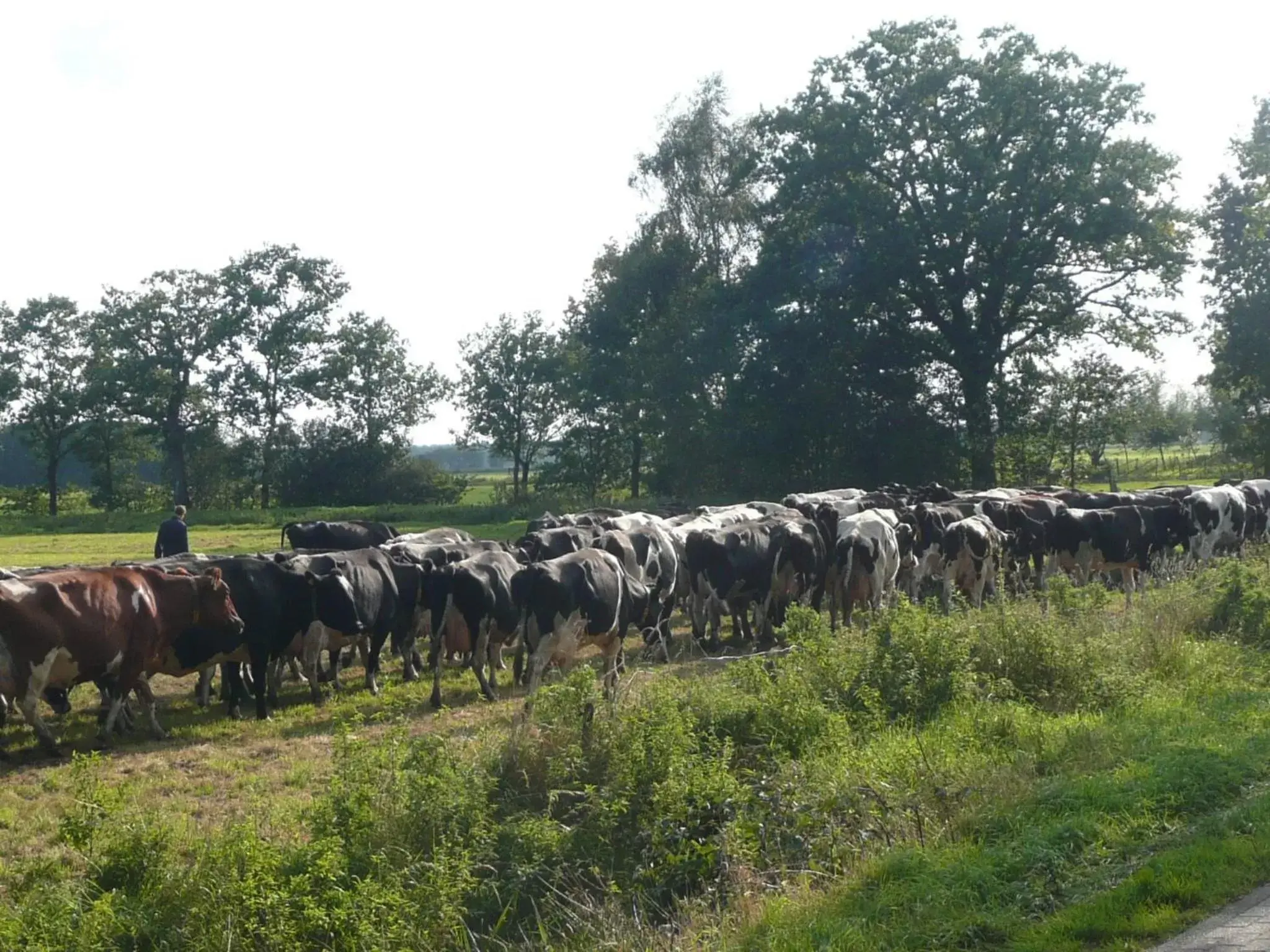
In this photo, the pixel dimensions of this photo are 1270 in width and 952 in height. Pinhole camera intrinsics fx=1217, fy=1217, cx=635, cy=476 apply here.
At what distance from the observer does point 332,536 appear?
2330 centimetres

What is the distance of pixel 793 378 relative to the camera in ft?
139

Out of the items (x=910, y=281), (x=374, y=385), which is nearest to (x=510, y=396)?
(x=374, y=385)

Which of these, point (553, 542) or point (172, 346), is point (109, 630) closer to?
point (553, 542)

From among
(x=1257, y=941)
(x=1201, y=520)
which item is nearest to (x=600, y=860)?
(x=1257, y=941)

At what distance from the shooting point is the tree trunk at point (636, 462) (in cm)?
5844

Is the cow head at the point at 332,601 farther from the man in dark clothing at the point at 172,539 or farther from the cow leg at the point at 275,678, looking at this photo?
the man in dark clothing at the point at 172,539

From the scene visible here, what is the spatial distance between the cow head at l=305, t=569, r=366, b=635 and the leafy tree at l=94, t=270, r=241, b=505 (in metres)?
53.3

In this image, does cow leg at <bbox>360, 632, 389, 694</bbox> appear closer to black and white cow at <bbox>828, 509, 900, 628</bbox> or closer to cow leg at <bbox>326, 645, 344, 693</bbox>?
cow leg at <bbox>326, 645, 344, 693</bbox>

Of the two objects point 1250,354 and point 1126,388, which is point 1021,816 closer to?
point 1250,354

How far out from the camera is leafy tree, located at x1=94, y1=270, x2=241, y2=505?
211 ft

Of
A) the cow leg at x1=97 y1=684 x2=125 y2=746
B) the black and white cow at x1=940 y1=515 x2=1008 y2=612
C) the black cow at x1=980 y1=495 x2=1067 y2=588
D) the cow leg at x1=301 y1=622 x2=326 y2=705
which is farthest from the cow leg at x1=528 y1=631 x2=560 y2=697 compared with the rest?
the black cow at x1=980 y1=495 x2=1067 y2=588

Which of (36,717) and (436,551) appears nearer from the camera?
(36,717)

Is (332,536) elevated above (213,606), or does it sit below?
above

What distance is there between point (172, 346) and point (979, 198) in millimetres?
44396
